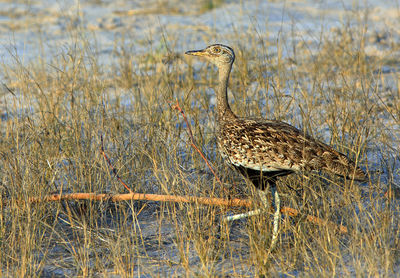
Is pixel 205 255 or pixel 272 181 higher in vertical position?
pixel 272 181

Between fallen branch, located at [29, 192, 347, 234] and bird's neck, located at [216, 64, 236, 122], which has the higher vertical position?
bird's neck, located at [216, 64, 236, 122]

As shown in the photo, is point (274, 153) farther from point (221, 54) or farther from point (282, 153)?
point (221, 54)

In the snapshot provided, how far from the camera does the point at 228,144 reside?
371 cm

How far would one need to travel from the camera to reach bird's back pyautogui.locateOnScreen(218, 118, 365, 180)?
3.54m

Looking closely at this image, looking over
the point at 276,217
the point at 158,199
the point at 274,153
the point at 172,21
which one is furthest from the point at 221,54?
the point at 172,21

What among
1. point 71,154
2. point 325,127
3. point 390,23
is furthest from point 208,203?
point 390,23

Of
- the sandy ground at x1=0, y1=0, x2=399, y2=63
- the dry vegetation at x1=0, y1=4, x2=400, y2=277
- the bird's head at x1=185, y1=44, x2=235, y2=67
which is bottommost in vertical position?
the dry vegetation at x1=0, y1=4, x2=400, y2=277

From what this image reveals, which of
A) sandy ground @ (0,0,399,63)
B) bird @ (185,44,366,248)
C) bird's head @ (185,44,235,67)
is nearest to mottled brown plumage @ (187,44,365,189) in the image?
bird @ (185,44,366,248)

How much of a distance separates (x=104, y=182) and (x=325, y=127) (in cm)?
215

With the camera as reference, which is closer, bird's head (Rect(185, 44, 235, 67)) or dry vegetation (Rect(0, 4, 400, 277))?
dry vegetation (Rect(0, 4, 400, 277))

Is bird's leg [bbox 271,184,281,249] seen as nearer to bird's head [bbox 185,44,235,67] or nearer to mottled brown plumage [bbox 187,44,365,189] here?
mottled brown plumage [bbox 187,44,365,189]

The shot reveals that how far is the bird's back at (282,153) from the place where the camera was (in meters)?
3.54

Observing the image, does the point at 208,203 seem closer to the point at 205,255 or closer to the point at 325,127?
the point at 205,255

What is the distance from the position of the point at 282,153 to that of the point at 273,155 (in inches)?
2.2
